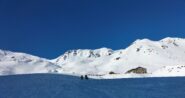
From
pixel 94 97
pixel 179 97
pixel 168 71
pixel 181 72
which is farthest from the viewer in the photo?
pixel 168 71

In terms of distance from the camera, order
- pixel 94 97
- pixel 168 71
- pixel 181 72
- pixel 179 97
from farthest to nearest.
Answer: pixel 168 71, pixel 181 72, pixel 94 97, pixel 179 97

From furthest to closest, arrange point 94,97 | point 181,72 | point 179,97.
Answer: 1. point 181,72
2. point 94,97
3. point 179,97

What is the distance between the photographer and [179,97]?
52.4m

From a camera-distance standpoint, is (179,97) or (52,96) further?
(52,96)

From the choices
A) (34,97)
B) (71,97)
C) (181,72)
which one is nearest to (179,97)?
(71,97)

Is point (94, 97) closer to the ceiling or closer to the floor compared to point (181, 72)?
closer to the floor

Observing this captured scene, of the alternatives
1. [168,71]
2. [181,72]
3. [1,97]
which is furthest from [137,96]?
[168,71]

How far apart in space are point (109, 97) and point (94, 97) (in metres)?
2.28

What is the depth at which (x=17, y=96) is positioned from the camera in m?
59.2

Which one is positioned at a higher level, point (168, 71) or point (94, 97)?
point (168, 71)

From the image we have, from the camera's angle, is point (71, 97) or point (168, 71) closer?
point (71, 97)

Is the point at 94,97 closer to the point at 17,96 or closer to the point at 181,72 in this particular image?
the point at 17,96

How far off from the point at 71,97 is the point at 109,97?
5928mm

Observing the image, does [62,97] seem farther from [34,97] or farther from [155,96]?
[155,96]
